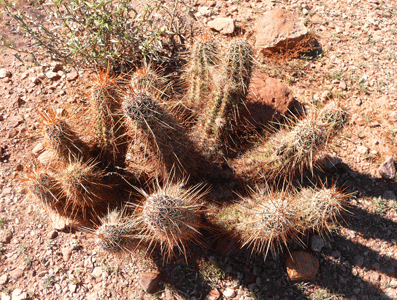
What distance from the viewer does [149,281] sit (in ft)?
9.88

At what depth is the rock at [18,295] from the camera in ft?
10.1

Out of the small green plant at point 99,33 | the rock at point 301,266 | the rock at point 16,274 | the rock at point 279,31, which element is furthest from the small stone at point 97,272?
the rock at point 279,31

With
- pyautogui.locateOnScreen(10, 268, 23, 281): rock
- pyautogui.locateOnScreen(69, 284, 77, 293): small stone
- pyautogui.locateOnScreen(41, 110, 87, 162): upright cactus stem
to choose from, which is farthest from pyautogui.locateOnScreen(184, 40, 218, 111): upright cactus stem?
pyautogui.locateOnScreen(10, 268, 23, 281): rock

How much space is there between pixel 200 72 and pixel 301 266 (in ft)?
7.75

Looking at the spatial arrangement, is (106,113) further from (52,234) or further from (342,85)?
(342,85)

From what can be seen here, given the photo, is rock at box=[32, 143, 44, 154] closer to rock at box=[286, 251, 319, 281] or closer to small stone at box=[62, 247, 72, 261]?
small stone at box=[62, 247, 72, 261]

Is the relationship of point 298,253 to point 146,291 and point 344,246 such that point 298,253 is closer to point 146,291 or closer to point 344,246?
point 344,246

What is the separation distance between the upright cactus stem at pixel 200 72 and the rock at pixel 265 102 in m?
0.65

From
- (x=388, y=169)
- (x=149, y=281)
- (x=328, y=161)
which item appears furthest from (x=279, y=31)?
(x=149, y=281)

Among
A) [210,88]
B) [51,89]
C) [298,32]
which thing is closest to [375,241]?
[210,88]

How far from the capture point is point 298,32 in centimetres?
438

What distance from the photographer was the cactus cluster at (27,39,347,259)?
2.37 m

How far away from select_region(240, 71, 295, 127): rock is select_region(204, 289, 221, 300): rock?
1.98 metres

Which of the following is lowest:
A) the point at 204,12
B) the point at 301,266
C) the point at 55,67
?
the point at 301,266
